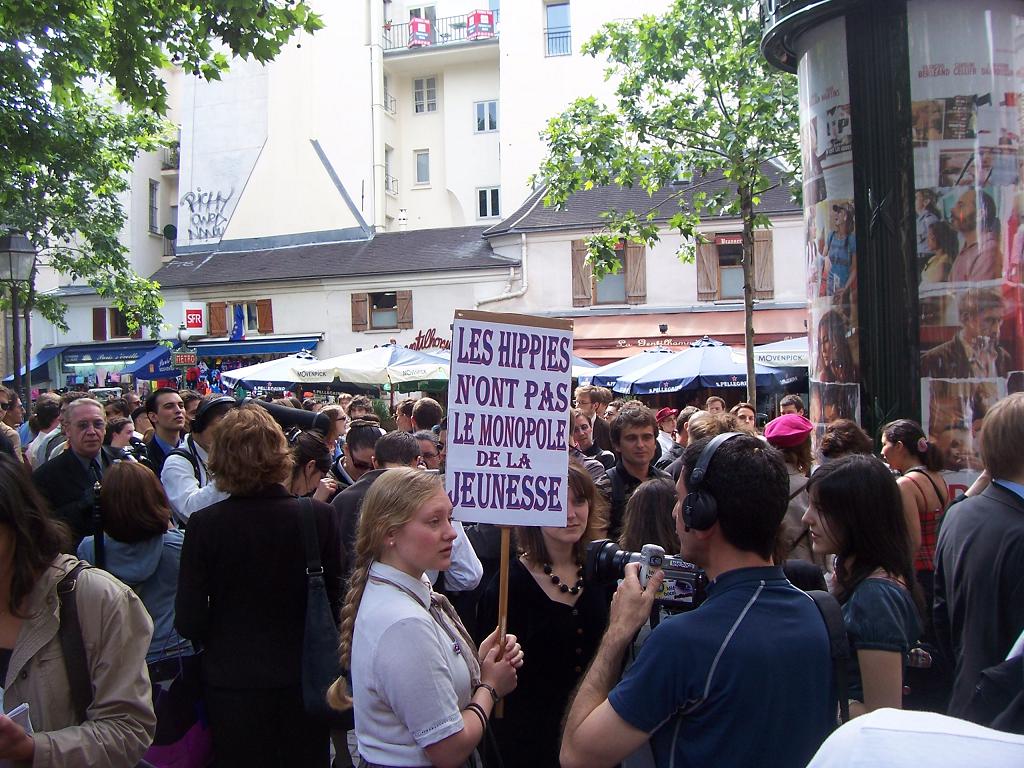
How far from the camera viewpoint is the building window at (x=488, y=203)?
1378 inches

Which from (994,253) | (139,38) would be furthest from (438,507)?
(139,38)

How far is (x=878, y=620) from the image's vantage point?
2.53 meters

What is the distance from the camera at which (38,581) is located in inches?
94.7

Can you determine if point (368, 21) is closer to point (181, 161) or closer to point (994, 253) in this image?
point (181, 161)

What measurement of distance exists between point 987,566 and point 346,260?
28.6 meters

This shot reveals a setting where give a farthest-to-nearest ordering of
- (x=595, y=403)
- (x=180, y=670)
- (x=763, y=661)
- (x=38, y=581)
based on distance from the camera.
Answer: (x=595, y=403), (x=180, y=670), (x=38, y=581), (x=763, y=661)

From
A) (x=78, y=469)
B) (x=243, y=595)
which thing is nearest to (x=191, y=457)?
(x=78, y=469)

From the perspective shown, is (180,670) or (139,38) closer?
(180,670)

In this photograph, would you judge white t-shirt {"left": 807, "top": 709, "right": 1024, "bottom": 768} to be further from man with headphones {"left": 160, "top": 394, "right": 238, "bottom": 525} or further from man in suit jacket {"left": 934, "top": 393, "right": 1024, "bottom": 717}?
man with headphones {"left": 160, "top": 394, "right": 238, "bottom": 525}

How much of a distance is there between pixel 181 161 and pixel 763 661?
123 feet

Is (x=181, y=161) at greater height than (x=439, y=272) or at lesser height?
greater

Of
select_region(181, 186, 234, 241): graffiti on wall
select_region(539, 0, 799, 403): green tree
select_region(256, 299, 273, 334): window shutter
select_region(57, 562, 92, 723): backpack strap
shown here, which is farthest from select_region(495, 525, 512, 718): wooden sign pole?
select_region(181, 186, 234, 241): graffiti on wall

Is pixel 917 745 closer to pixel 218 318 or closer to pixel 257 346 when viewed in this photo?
pixel 257 346

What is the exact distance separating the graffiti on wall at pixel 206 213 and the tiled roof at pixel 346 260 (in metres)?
1.18
